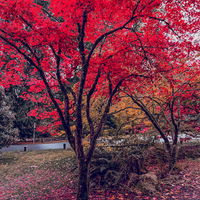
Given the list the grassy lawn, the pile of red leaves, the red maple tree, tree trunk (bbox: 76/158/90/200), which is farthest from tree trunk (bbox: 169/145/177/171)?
the grassy lawn

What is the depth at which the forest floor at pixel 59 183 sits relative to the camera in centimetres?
501

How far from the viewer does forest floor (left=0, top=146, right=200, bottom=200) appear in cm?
501

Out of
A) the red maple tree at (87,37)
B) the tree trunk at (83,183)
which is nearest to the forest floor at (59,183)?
the tree trunk at (83,183)

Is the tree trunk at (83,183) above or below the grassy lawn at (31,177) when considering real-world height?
above

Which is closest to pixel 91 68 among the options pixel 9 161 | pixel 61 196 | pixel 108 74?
pixel 108 74

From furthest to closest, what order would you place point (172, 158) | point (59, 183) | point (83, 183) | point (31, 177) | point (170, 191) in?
point (31, 177)
point (59, 183)
point (172, 158)
point (170, 191)
point (83, 183)

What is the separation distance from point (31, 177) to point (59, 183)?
2.13 meters

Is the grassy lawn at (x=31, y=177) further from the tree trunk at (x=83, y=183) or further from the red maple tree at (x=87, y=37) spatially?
the red maple tree at (x=87, y=37)

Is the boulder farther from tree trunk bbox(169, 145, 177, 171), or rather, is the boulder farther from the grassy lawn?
the grassy lawn

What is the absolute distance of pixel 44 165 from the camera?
10.4 metres

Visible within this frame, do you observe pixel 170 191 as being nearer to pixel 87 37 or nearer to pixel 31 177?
pixel 87 37

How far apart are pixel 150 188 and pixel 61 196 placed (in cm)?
313

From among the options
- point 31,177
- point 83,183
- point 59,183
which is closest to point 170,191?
point 83,183

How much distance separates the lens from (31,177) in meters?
8.47
